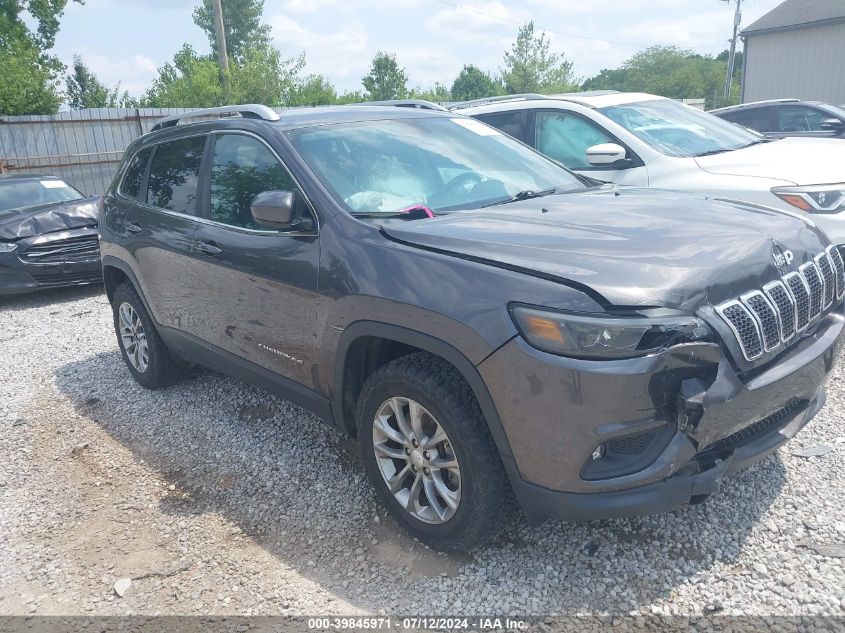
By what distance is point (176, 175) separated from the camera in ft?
14.8

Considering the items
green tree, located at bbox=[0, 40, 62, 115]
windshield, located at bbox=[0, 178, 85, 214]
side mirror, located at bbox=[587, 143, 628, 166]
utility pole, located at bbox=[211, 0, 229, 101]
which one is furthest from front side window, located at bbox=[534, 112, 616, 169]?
green tree, located at bbox=[0, 40, 62, 115]

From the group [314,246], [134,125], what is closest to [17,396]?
[314,246]

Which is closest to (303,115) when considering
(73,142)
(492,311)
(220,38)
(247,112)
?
(247,112)

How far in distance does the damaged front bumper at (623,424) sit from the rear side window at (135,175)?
11.4ft

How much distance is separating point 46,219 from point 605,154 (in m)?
6.93

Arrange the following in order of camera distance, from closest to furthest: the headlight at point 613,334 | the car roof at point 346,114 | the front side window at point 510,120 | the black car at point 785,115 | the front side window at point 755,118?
1. the headlight at point 613,334
2. the car roof at point 346,114
3. the front side window at point 510,120
4. the black car at point 785,115
5. the front side window at point 755,118

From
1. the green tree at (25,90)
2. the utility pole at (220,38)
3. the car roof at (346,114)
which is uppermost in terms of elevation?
the utility pole at (220,38)

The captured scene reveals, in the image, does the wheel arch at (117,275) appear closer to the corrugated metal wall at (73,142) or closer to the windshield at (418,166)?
the windshield at (418,166)

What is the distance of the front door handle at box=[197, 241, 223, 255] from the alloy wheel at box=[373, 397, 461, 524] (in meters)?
1.48

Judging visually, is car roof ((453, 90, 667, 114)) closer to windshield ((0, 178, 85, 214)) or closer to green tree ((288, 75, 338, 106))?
windshield ((0, 178, 85, 214))

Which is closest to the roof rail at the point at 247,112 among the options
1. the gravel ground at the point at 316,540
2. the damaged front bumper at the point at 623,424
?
the gravel ground at the point at 316,540

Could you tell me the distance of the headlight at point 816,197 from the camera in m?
4.82

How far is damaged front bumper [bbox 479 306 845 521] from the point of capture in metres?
2.35

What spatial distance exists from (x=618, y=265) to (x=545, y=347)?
42 centimetres
